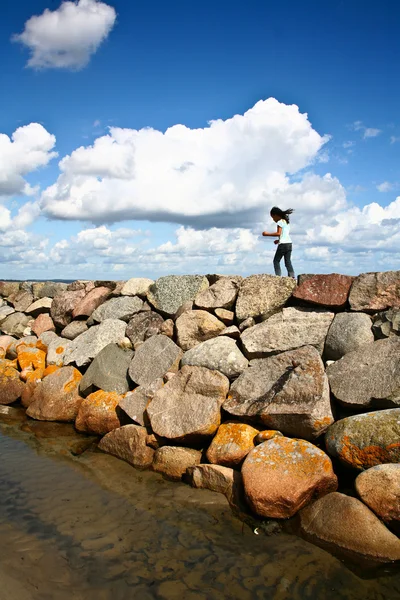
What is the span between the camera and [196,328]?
8602 mm

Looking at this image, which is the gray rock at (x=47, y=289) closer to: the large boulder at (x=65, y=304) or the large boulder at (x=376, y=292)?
the large boulder at (x=65, y=304)

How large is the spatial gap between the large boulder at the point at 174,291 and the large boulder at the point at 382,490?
558 cm

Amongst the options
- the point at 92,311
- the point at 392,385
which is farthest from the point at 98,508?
the point at 92,311

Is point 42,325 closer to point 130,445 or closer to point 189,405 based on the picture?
point 130,445

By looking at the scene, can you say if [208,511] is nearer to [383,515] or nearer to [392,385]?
[383,515]

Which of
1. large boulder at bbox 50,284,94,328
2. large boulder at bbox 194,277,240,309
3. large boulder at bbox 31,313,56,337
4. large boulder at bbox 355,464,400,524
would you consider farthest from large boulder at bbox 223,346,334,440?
large boulder at bbox 31,313,56,337

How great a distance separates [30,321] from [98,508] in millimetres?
8181

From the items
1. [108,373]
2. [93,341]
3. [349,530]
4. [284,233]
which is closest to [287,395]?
[349,530]

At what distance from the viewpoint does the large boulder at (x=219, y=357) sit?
289 inches

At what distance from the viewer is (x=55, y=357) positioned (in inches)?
392

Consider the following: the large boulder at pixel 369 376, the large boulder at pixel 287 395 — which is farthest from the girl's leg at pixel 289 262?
the large boulder at pixel 369 376

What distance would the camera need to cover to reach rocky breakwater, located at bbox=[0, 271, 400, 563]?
5.00 metres

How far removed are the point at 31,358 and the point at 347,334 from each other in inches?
292

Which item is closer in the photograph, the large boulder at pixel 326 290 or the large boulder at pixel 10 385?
the large boulder at pixel 326 290
